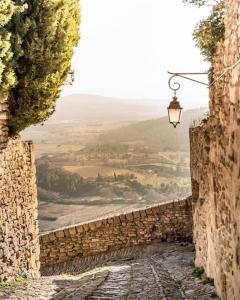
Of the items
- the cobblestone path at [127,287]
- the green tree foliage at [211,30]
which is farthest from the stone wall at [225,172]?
the green tree foliage at [211,30]

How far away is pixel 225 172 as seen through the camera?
5180 mm

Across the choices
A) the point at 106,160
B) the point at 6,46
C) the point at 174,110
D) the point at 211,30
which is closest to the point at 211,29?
the point at 211,30

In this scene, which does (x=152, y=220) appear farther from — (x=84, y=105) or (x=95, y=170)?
(x=84, y=105)

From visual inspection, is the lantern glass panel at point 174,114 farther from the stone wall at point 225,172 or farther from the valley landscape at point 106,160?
the valley landscape at point 106,160

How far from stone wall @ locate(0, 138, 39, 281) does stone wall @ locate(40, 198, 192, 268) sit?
11.0 ft

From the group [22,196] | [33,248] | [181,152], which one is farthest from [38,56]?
[181,152]

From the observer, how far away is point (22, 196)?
998cm

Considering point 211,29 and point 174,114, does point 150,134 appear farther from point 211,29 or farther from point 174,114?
point 174,114

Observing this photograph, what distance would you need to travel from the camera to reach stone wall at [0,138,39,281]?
861cm

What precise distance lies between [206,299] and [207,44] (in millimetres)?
6197

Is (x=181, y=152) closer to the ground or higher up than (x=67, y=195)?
higher up

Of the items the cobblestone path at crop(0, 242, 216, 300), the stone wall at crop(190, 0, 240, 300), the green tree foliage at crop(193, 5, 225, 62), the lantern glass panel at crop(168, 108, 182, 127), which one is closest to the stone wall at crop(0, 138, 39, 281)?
the cobblestone path at crop(0, 242, 216, 300)

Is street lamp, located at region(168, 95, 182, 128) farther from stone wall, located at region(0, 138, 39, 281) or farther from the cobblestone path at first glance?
stone wall, located at region(0, 138, 39, 281)

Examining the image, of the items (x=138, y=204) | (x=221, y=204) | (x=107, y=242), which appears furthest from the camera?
(x=138, y=204)
